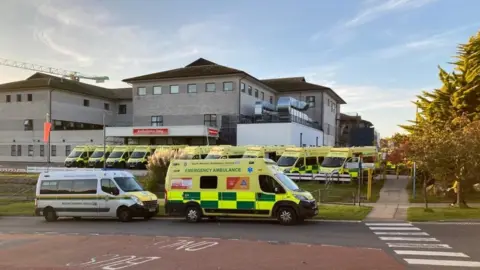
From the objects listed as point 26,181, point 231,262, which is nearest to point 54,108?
point 26,181

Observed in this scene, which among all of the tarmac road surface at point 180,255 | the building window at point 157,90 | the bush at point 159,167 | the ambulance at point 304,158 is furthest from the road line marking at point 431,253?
the building window at point 157,90

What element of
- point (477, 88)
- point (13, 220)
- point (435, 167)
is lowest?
point (13, 220)

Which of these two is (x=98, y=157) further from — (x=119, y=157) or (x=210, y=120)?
(x=210, y=120)

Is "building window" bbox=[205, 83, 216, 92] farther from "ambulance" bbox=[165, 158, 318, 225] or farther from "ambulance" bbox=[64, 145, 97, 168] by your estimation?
"ambulance" bbox=[165, 158, 318, 225]

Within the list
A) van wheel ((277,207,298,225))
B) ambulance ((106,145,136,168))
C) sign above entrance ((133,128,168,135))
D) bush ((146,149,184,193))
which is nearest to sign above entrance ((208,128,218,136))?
sign above entrance ((133,128,168,135))

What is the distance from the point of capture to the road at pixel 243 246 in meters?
10.4

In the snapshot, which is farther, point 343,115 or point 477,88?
point 343,115

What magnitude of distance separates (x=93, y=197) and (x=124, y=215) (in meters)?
1.72

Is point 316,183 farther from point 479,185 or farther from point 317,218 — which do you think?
point 317,218

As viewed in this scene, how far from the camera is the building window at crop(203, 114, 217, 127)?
182 ft

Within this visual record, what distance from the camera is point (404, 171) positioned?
4688 centimetres

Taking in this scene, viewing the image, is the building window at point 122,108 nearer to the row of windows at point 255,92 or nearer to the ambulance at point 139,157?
the row of windows at point 255,92

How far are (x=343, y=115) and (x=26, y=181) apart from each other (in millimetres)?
72197

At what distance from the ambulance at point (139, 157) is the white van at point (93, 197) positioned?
1992 cm
